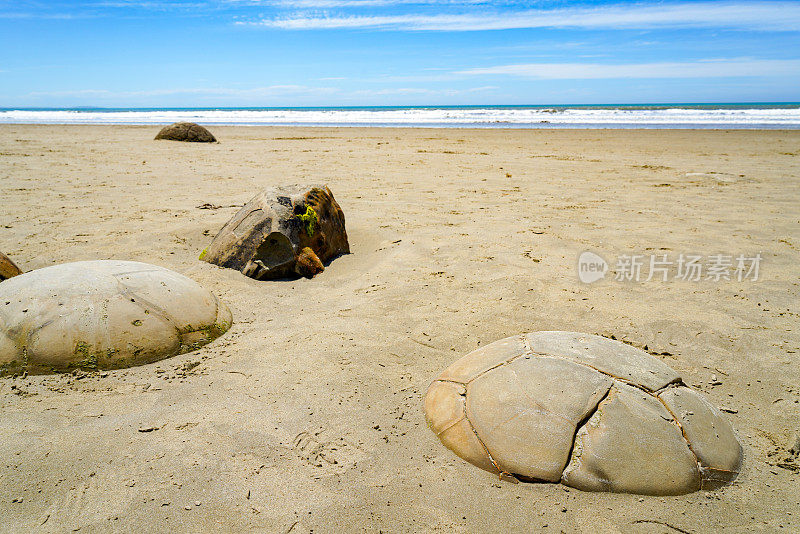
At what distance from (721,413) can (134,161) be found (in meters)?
10.2

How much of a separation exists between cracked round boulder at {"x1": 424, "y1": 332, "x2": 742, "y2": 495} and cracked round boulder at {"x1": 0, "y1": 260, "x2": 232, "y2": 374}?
1.53m

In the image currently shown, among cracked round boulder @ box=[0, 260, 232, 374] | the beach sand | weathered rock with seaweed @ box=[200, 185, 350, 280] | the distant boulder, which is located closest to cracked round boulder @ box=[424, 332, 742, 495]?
the beach sand

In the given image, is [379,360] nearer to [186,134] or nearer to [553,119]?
[186,134]

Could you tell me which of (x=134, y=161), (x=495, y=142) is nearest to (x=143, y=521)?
(x=134, y=161)

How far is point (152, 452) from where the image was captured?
1962 mm

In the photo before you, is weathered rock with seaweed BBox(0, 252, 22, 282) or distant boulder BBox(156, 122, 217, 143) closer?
weathered rock with seaweed BBox(0, 252, 22, 282)

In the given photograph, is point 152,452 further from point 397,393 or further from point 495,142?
point 495,142

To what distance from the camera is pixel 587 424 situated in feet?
6.10

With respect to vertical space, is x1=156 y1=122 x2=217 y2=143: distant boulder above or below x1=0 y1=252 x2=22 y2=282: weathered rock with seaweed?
above

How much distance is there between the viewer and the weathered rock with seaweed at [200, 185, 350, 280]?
3.88 m

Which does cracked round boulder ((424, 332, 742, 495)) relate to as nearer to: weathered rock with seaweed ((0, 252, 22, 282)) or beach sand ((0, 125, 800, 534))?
beach sand ((0, 125, 800, 534))

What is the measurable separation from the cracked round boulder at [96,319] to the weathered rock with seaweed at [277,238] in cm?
96

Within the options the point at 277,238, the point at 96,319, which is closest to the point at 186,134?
the point at 277,238

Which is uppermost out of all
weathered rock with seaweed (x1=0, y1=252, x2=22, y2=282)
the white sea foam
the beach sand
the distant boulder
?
the white sea foam
